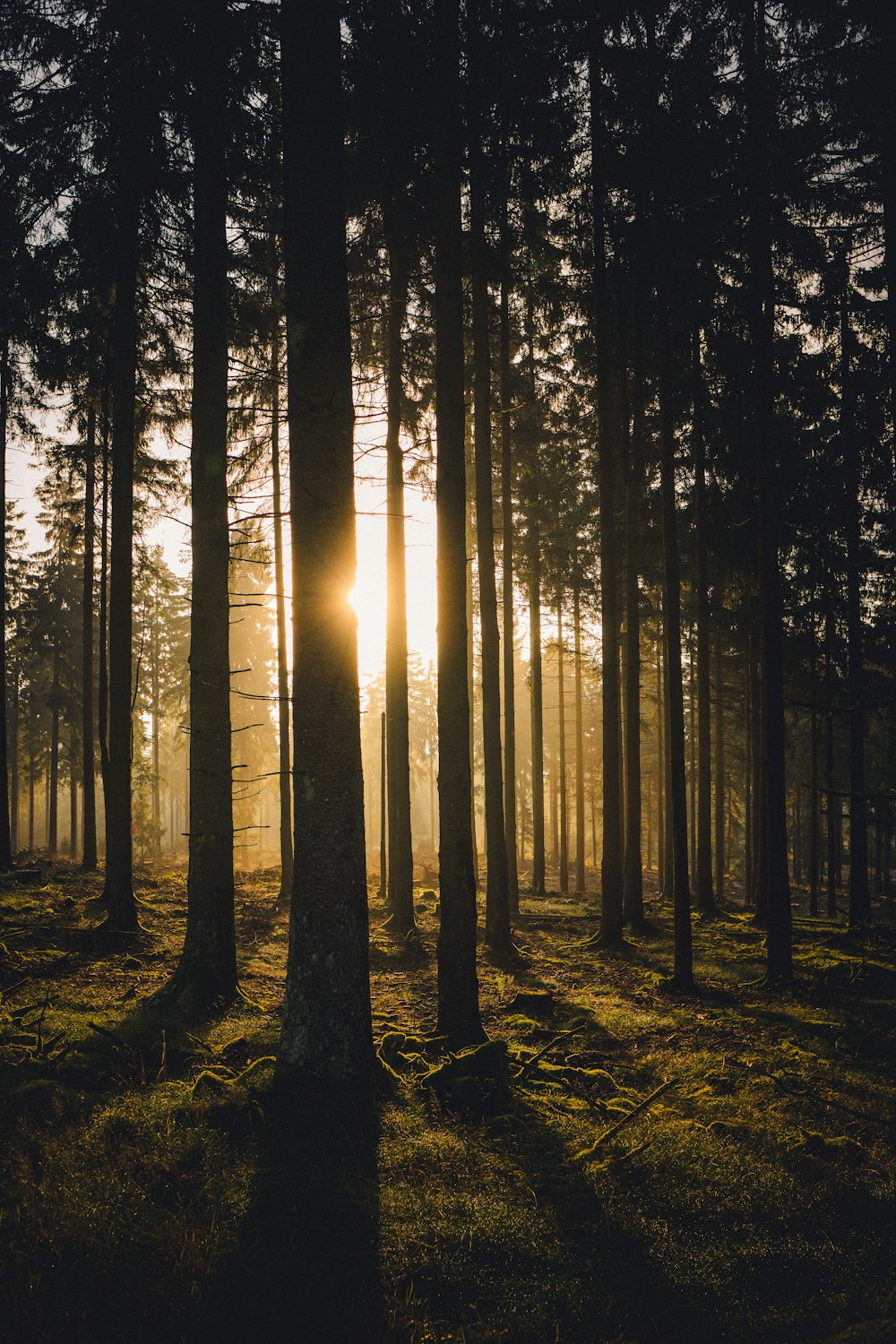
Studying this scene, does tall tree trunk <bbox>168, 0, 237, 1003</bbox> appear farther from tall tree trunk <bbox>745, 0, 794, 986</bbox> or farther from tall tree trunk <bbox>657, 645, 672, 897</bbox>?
tall tree trunk <bbox>657, 645, 672, 897</bbox>

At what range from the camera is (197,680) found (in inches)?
319

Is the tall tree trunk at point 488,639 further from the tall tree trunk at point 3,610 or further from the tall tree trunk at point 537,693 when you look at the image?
the tall tree trunk at point 3,610

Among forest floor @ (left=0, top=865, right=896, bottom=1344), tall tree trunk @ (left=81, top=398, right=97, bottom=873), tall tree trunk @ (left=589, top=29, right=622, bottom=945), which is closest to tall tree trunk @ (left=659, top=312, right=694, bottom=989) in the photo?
forest floor @ (left=0, top=865, right=896, bottom=1344)

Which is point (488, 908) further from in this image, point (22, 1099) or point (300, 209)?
point (300, 209)

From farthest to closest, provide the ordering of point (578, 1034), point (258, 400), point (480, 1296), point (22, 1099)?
point (258, 400), point (578, 1034), point (22, 1099), point (480, 1296)

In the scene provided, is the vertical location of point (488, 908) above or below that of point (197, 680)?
below

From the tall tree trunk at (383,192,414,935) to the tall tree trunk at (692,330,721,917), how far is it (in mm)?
6285

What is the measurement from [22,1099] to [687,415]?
17.4 metres

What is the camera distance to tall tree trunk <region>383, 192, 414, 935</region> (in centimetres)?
1330

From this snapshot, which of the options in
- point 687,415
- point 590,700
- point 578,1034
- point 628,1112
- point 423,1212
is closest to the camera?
point 423,1212

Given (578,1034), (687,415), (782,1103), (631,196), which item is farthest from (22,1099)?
(687,415)

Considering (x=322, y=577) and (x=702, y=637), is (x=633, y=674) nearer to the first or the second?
(x=702, y=637)

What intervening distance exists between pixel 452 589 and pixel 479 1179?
17.4 feet

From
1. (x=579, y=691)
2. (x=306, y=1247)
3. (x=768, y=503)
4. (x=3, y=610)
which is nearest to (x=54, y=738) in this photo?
(x=3, y=610)
